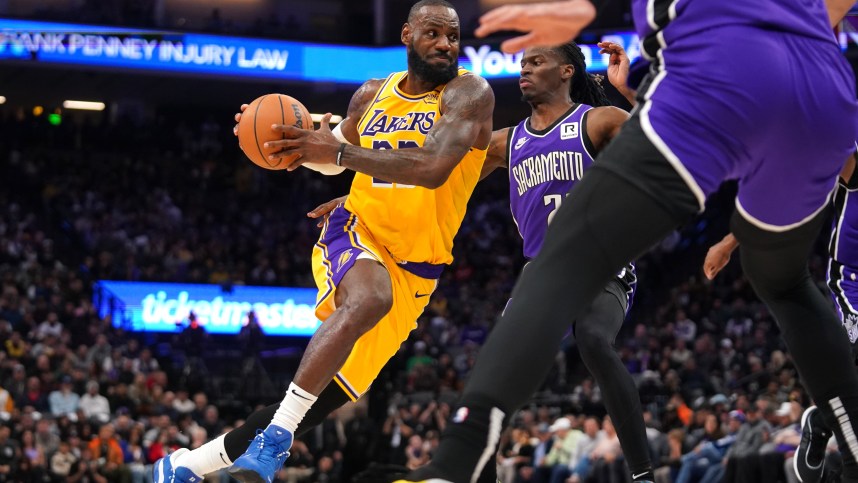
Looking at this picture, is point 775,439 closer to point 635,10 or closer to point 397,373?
point 635,10

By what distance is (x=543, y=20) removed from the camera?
9.45ft

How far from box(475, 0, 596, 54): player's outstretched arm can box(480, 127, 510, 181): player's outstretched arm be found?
3.26 meters

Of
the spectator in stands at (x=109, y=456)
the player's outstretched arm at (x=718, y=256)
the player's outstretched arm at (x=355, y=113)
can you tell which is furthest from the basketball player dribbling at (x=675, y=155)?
the spectator in stands at (x=109, y=456)

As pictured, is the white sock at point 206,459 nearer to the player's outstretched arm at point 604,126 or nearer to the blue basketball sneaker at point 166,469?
the blue basketball sneaker at point 166,469

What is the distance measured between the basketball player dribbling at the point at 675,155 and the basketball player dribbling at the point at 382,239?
1912 millimetres

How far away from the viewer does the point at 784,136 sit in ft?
8.81

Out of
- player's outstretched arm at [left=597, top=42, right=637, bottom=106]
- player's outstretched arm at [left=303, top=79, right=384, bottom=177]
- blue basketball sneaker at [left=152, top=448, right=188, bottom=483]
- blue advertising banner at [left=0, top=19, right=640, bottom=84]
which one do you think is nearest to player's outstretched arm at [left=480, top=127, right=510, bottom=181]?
player's outstretched arm at [left=303, top=79, right=384, bottom=177]

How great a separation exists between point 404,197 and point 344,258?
474 mm

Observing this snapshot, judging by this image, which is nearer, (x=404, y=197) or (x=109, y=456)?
(x=404, y=197)

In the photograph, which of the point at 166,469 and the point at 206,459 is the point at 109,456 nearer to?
the point at 166,469

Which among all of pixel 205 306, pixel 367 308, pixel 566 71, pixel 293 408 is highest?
pixel 566 71

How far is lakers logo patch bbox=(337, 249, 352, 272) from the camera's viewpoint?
5.34 m

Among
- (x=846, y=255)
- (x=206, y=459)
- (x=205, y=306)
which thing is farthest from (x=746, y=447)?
(x=205, y=306)

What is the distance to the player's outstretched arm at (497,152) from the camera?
6207mm
